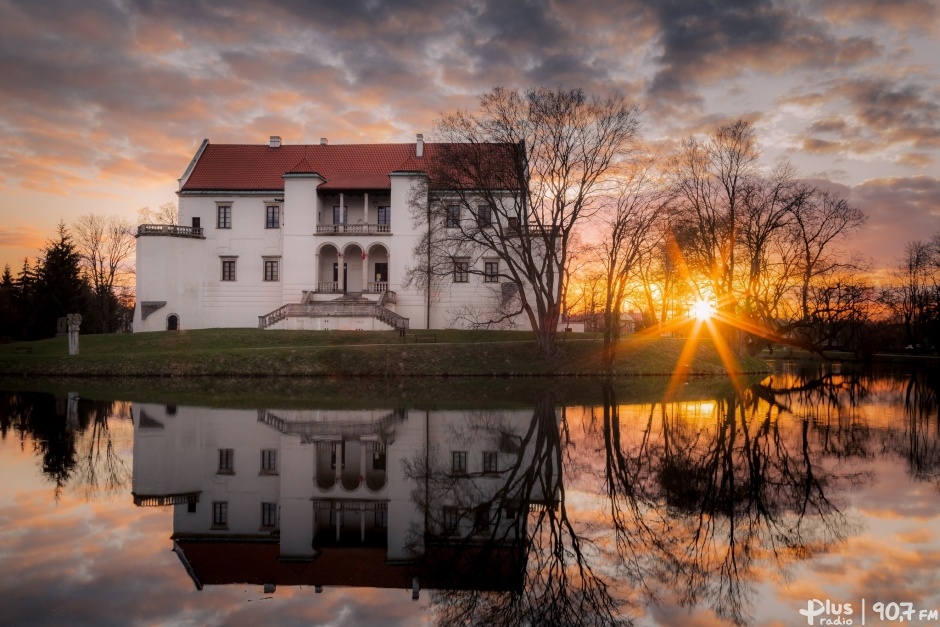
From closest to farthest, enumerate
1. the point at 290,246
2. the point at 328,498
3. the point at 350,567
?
1. the point at 350,567
2. the point at 328,498
3. the point at 290,246

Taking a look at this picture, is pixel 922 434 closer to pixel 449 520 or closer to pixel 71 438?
pixel 449 520

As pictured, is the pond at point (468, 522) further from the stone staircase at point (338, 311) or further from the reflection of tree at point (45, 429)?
the stone staircase at point (338, 311)

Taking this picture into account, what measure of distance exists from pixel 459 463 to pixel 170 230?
42521 millimetres

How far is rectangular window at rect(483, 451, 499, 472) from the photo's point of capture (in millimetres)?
10393

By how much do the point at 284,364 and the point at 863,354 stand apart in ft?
156

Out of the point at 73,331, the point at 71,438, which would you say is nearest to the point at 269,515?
the point at 71,438

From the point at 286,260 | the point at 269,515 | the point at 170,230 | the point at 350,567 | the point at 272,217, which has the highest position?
the point at 272,217

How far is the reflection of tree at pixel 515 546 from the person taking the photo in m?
5.42

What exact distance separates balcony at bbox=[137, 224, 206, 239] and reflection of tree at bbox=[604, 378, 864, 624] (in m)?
40.9

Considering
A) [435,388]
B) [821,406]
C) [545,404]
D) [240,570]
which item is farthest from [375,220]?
[240,570]

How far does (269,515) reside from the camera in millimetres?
8109

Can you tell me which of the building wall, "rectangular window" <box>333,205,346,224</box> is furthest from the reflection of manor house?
"rectangular window" <box>333,205,346,224</box>

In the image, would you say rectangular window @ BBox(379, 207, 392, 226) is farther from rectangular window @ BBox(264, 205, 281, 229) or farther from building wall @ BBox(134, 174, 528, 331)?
rectangular window @ BBox(264, 205, 281, 229)

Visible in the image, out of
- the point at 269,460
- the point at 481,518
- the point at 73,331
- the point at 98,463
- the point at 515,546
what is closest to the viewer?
the point at 515,546
